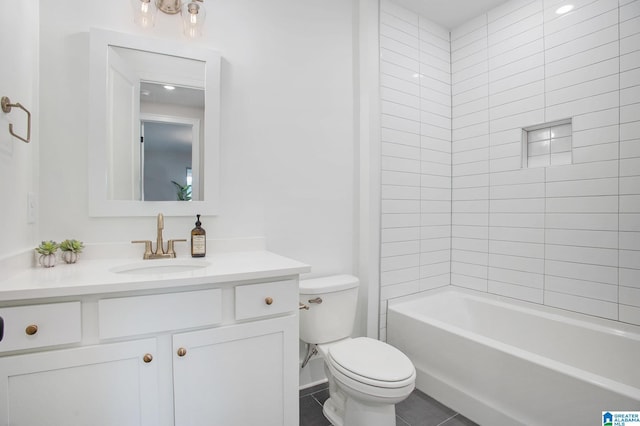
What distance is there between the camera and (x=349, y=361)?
4.82 ft

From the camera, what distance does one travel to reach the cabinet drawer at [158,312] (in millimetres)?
1007

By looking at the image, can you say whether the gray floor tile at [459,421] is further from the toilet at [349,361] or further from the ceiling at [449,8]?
the ceiling at [449,8]

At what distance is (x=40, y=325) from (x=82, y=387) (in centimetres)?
24

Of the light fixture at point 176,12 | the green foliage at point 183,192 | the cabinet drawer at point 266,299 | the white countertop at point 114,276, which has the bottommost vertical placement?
the cabinet drawer at point 266,299

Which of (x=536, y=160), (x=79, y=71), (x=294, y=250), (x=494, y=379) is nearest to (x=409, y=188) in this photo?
(x=536, y=160)

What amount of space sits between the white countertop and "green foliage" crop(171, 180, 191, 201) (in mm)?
325

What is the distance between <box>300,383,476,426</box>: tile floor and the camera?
67.2 inches

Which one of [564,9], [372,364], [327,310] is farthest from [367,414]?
[564,9]

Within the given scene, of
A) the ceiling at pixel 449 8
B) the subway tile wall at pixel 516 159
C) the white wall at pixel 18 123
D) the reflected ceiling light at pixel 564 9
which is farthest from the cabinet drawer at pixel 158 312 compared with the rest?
the reflected ceiling light at pixel 564 9

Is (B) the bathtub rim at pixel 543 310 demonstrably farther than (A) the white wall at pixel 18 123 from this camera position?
Yes

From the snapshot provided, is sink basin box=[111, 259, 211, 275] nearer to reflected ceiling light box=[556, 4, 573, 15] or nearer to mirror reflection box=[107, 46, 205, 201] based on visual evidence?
mirror reflection box=[107, 46, 205, 201]

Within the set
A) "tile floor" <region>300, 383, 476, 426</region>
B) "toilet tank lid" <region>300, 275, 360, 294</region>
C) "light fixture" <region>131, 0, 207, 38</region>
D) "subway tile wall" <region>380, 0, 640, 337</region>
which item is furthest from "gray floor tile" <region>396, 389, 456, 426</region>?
"light fixture" <region>131, 0, 207, 38</region>

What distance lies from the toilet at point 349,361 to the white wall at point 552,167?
1.25m

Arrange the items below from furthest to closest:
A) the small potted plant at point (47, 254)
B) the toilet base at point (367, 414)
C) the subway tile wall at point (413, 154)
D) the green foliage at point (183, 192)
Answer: the subway tile wall at point (413, 154) → the green foliage at point (183, 192) → the toilet base at point (367, 414) → the small potted plant at point (47, 254)
